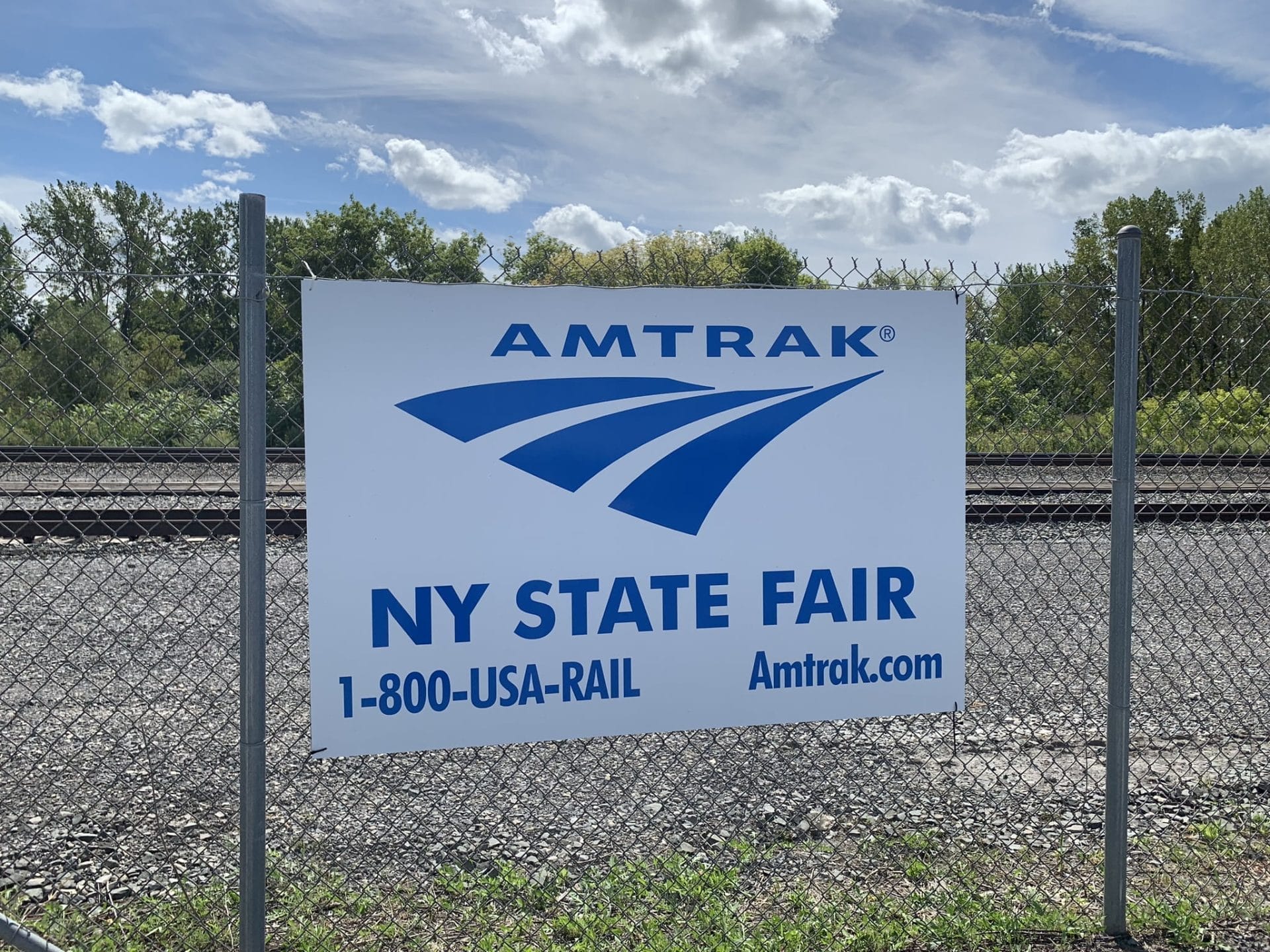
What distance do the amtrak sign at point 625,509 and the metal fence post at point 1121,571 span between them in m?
0.53

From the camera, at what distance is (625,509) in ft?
10.3

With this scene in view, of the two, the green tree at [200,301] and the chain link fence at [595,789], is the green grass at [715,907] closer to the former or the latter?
the chain link fence at [595,789]

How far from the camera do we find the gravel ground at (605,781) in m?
4.06

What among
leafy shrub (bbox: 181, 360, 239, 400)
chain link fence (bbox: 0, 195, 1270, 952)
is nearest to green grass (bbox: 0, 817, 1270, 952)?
chain link fence (bbox: 0, 195, 1270, 952)

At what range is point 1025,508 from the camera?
33.7 feet

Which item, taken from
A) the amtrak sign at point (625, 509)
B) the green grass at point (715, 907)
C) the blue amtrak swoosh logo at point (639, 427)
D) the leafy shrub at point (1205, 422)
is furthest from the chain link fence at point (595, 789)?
the leafy shrub at point (1205, 422)

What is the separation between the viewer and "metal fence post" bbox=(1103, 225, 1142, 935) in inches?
132

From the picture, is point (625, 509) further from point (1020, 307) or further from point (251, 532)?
point (1020, 307)

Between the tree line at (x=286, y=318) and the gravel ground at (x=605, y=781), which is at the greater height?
the tree line at (x=286, y=318)

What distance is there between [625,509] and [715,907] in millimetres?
1591

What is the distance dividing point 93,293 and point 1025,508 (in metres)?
9.06

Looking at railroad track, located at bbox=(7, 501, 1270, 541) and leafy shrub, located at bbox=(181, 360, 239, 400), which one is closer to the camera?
leafy shrub, located at bbox=(181, 360, 239, 400)

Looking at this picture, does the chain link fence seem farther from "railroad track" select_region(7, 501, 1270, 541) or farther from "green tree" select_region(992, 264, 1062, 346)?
"railroad track" select_region(7, 501, 1270, 541)

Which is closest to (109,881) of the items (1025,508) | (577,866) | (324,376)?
(577,866)
